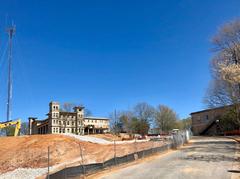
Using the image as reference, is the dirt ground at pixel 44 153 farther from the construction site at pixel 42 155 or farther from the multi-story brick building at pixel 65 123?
the multi-story brick building at pixel 65 123

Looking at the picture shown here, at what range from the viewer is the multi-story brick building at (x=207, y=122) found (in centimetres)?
6594

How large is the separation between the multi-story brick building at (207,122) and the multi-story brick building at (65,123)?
39952 millimetres

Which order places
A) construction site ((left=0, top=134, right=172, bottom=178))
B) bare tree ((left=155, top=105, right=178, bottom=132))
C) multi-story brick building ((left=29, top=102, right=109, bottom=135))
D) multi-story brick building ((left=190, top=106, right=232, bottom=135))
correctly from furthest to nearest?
bare tree ((left=155, top=105, right=178, bottom=132))
multi-story brick building ((left=29, top=102, right=109, bottom=135))
multi-story brick building ((left=190, top=106, right=232, bottom=135))
construction site ((left=0, top=134, right=172, bottom=178))

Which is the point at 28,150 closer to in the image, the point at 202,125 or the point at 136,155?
the point at 136,155

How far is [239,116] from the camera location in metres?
38.4

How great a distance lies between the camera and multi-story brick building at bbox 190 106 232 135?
6594 cm

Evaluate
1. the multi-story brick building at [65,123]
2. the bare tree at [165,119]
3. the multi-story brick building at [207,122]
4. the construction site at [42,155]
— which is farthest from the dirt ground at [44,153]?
the bare tree at [165,119]

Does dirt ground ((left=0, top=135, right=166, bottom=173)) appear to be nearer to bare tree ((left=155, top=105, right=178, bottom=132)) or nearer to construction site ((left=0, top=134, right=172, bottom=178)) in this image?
construction site ((left=0, top=134, right=172, bottom=178))

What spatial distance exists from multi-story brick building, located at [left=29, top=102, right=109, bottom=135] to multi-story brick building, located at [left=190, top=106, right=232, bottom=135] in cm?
3995

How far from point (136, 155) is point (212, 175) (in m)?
7.76

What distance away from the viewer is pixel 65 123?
9250cm

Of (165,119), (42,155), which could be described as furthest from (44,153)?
(165,119)

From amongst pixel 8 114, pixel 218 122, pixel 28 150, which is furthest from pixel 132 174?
pixel 218 122

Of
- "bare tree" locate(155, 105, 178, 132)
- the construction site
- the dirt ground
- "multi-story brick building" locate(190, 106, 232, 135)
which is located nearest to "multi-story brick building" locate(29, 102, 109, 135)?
"bare tree" locate(155, 105, 178, 132)
